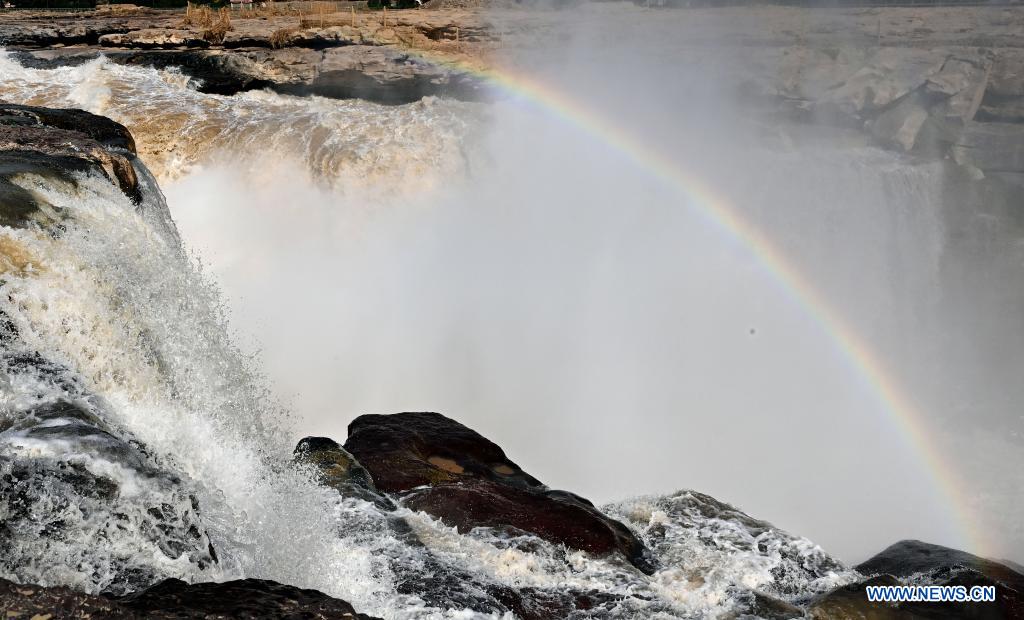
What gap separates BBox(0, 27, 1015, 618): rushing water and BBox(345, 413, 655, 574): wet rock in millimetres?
548

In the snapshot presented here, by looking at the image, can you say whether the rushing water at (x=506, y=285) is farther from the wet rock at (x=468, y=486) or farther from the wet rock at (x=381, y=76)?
the wet rock at (x=381, y=76)

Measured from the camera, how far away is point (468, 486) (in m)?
7.45

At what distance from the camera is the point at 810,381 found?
15344 millimetres

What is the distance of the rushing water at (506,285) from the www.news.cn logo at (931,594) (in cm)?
74

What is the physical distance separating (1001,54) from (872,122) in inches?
99.7

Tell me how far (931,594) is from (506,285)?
9.46 meters

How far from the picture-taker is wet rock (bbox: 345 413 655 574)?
22.6 feet

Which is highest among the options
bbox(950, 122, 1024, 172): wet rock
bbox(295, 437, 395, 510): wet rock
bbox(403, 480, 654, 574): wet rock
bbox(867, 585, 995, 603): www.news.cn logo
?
bbox(950, 122, 1024, 172): wet rock

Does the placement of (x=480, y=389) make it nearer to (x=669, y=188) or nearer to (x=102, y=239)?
(x=669, y=188)

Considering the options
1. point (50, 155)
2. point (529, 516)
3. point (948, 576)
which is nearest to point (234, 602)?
point (529, 516)

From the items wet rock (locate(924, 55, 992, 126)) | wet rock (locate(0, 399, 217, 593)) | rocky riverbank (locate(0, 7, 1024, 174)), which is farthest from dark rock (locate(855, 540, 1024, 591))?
wet rock (locate(924, 55, 992, 126))

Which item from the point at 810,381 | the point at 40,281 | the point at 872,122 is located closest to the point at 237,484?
the point at 40,281

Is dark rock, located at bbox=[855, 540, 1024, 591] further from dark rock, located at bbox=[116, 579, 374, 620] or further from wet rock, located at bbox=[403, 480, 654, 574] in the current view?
dark rock, located at bbox=[116, 579, 374, 620]

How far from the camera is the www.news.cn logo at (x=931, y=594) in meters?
6.10
